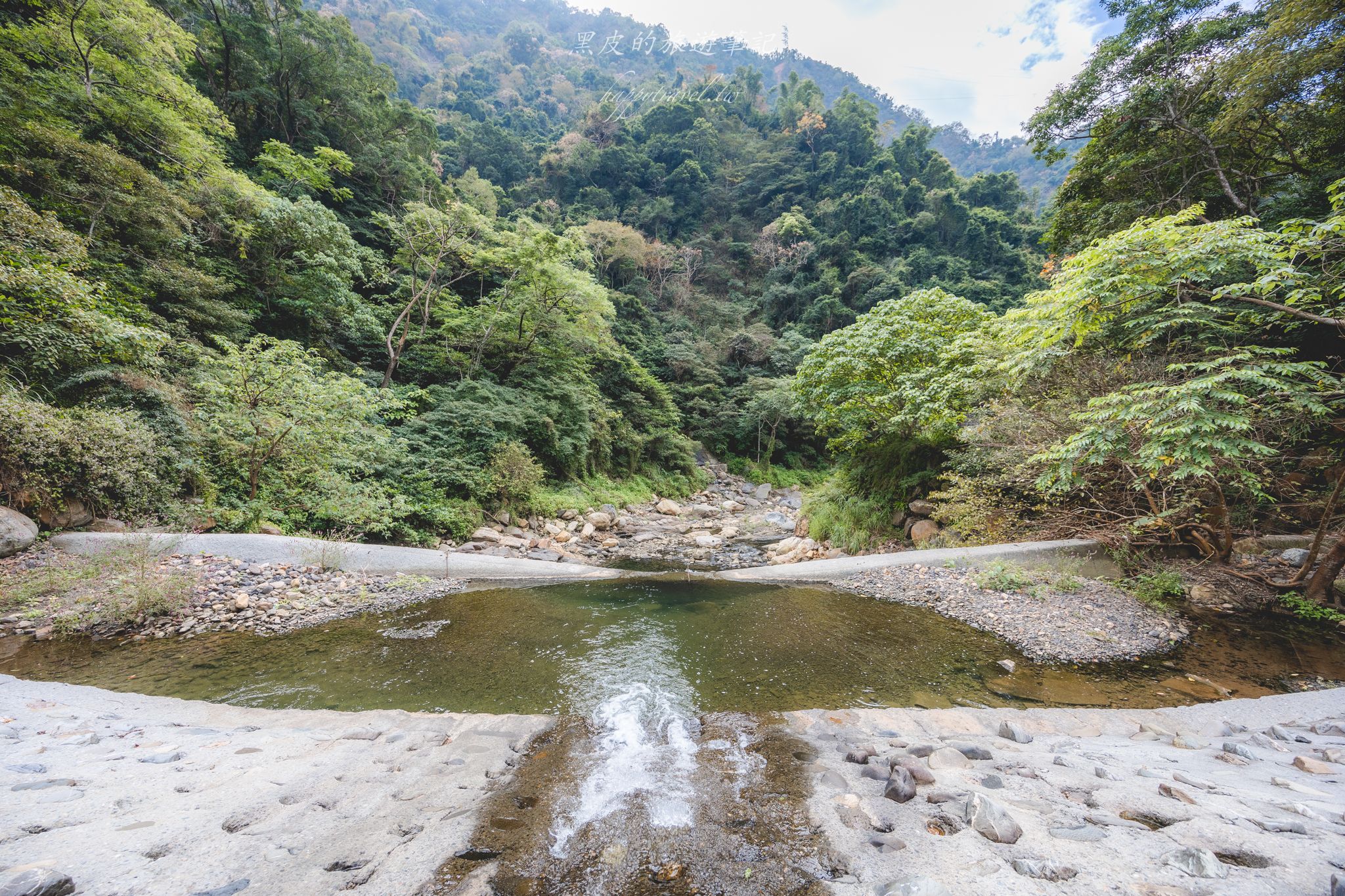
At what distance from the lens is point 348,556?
7.23 meters

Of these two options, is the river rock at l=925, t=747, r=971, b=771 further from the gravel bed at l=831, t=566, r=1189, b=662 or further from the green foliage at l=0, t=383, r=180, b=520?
the green foliage at l=0, t=383, r=180, b=520

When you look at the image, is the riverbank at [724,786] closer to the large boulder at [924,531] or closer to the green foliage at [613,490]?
the large boulder at [924,531]

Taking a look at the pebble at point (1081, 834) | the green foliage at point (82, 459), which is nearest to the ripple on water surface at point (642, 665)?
the pebble at point (1081, 834)

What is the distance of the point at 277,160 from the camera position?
12.9m

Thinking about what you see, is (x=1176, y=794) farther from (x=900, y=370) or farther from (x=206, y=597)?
(x=900, y=370)

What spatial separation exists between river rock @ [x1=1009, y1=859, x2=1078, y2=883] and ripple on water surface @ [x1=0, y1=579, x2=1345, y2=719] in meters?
2.20

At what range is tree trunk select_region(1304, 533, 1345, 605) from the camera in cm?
541

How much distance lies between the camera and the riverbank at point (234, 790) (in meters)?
1.69

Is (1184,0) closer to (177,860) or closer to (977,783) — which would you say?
(977,783)

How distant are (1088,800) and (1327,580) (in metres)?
6.66

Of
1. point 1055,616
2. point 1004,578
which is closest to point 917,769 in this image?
point 1055,616

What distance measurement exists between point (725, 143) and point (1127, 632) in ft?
153

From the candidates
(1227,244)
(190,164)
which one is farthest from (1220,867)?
(190,164)

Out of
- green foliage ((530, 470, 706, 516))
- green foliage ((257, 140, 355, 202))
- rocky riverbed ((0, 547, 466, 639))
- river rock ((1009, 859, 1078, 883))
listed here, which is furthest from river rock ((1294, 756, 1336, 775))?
green foliage ((257, 140, 355, 202))
